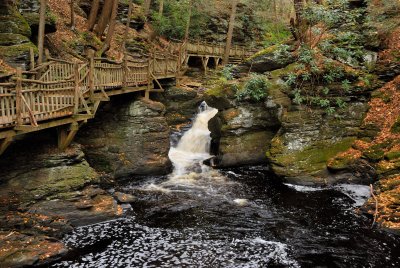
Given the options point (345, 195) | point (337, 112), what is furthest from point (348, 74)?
point (345, 195)

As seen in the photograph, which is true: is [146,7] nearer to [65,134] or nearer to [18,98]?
[65,134]

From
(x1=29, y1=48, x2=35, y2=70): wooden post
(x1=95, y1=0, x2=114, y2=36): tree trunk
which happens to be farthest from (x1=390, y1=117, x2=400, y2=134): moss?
(x1=95, y1=0, x2=114, y2=36): tree trunk

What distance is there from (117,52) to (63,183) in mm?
16548

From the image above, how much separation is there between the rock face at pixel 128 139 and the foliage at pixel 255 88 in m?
4.69

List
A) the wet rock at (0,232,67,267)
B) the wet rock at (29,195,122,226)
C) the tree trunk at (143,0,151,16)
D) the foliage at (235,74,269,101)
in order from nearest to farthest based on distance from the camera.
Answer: the wet rock at (0,232,67,267)
the wet rock at (29,195,122,226)
the foliage at (235,74,269,101)
the tree trunk at (143,0,151,16)

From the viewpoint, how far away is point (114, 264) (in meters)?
9.38

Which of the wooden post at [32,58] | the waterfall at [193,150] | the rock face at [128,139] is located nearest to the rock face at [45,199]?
the rock face at [128,139]

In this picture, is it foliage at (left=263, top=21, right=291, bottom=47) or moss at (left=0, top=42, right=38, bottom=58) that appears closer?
moss at (left=0, top=42, right=38, bottom=58)

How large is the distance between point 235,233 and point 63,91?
25.7 feet

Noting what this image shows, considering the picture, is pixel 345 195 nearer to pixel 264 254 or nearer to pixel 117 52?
pixel 264 254

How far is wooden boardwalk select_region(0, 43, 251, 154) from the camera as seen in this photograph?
9.74 meters

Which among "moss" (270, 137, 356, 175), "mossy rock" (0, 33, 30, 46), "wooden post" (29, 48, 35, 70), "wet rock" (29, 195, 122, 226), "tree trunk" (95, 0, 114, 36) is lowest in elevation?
"wet rock" (29, 195, 122, 226)

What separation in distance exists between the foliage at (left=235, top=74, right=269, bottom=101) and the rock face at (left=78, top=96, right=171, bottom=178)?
4.69 m

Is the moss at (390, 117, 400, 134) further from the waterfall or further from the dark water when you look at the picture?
the waterfall
